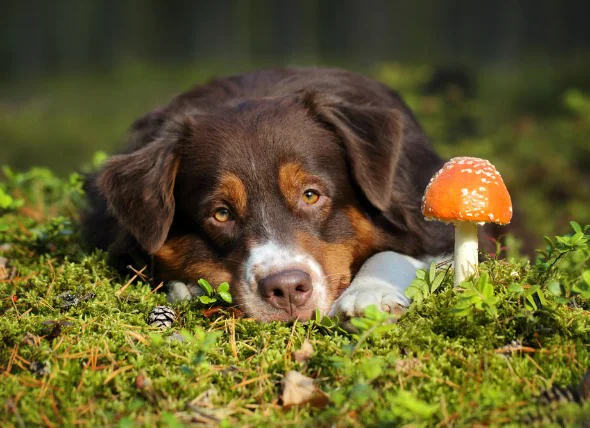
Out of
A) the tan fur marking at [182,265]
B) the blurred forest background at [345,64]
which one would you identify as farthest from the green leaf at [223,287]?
the blurred forest background at [345,64]

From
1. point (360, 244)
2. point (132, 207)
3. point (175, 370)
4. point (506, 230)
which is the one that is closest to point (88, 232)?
point (132, 207)

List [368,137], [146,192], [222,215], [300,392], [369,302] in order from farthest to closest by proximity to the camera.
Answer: [368,137], [146,192], [222,215], [369,302], [300,392]

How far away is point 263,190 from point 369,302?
95 cm

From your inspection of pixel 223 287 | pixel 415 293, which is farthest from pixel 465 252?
pixel 223 287

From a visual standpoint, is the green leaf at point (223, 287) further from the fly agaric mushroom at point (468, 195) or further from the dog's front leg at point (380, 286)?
the fly agaric mushroom at point (468, 195)

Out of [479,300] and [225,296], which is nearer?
[479,300]

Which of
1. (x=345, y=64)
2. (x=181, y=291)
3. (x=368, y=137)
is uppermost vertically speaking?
(x=368, y=137)

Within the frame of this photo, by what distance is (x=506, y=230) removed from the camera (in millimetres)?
5852

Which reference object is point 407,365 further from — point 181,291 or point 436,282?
point 181,291

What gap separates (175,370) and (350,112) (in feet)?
7.28

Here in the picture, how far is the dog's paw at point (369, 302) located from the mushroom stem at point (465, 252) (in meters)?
0.31

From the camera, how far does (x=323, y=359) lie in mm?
2977

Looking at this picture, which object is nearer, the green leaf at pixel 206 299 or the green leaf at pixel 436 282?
the green leaf at pixel 436 282

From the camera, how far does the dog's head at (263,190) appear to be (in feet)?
12.9
